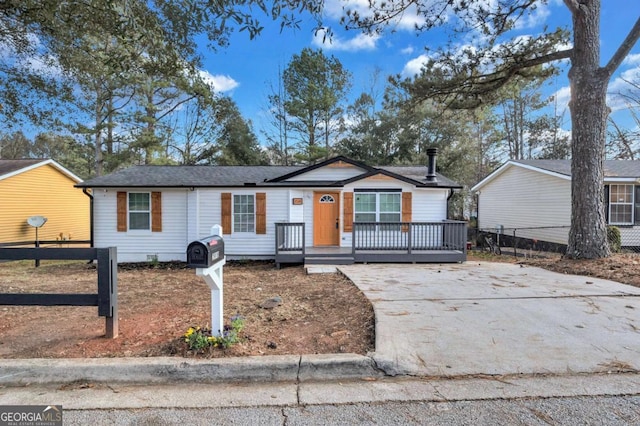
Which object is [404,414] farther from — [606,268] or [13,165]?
[13,165]

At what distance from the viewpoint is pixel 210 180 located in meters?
11.0

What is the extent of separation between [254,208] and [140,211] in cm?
369

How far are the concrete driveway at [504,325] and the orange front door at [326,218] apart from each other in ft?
13.8

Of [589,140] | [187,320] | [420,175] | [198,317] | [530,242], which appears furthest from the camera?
[530,242]

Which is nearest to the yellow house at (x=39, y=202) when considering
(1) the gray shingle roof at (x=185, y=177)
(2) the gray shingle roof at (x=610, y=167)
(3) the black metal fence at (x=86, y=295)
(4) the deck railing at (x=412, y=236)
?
(1) the gray shingle roof at (x=185, y=177)

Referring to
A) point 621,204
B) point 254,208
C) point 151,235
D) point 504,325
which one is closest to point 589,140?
point 504,325

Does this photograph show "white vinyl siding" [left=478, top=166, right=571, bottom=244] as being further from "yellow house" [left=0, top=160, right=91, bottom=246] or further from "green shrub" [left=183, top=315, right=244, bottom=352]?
"yellow house" [left=0, top=160, right=91, bottom=246]

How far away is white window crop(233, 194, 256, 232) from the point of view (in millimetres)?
10758

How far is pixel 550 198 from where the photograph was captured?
14414mm

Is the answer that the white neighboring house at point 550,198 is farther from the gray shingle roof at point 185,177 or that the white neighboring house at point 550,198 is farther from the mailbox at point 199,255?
the mailbox at point 199,255

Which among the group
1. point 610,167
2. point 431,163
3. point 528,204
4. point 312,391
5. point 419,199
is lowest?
point 312,391

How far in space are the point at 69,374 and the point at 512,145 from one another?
108 feet

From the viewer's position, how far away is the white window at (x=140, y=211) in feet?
35.0

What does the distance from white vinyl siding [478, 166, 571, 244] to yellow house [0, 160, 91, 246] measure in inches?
816
